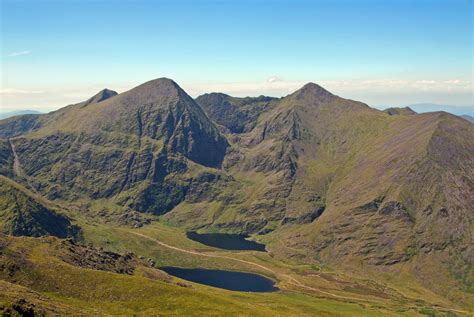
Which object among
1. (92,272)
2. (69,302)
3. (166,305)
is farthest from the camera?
(92,272)

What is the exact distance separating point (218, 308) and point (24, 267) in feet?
211

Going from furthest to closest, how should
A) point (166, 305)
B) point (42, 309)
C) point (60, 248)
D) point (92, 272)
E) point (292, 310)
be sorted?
1. point (292, 310)
2. point (60, 248)
3. point (92, 272)
4. point (166, 305)
5. point (42, 309)

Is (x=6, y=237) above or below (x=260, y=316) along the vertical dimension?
above

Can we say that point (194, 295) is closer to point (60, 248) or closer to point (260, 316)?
point (260, 316)

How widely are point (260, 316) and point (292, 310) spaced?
183 ft

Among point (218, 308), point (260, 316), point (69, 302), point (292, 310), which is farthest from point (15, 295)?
point (292, 310)

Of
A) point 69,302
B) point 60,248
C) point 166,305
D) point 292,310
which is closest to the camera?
point 69,302

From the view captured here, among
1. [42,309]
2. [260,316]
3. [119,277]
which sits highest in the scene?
[42,309]

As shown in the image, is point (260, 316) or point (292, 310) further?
point (292, 310)

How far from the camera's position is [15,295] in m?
95.1

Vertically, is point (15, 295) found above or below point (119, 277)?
above

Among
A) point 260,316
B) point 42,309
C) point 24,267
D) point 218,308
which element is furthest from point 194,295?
point 42,309

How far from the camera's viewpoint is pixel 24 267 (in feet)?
461

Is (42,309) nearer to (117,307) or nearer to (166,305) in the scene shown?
(117,307)
